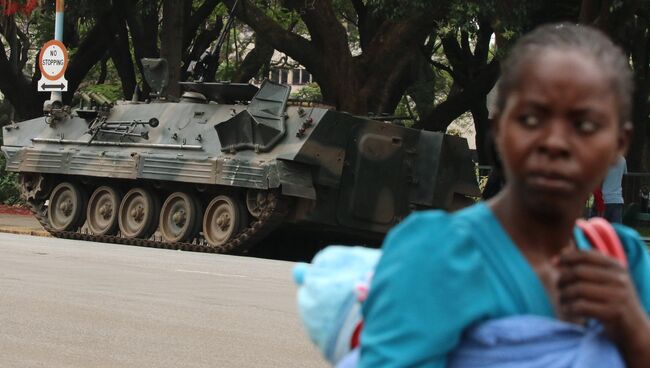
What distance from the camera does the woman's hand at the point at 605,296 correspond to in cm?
196

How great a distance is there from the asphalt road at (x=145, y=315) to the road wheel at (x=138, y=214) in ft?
19.9

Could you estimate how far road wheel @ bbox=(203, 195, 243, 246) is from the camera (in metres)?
20.4

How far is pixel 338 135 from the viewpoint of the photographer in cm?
2025

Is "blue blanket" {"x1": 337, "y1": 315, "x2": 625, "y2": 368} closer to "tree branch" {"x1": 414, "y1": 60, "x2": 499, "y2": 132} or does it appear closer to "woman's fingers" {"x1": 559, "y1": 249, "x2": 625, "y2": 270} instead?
"woman's fingers" {"x1": 559, "y1": 249, "x2": 625, "y2": 270}

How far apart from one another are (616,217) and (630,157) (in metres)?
19.9

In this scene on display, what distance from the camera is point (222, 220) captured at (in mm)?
20703

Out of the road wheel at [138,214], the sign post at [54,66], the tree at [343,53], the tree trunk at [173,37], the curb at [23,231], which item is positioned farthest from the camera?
the tree trunk at [173,37]

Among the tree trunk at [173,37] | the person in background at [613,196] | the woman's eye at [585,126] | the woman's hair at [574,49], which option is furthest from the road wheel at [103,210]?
the woman's eye at [585,126]

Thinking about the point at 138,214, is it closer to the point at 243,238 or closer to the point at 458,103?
the point at 243,238

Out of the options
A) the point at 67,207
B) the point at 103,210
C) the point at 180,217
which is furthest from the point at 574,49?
the point at 67,207

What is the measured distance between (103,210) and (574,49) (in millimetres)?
21566

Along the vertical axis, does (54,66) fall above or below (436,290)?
below

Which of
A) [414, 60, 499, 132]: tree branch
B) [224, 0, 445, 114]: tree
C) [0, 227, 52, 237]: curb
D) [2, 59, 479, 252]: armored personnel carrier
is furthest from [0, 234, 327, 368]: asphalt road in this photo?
[414, 60, 499, 132]: tree branch

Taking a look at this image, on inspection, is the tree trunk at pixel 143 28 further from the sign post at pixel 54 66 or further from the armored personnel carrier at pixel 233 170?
the armored personnel carrier at pixel 233 170
